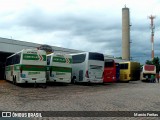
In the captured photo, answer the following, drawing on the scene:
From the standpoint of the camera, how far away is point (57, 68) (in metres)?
24.3

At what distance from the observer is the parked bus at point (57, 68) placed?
24.2 metres

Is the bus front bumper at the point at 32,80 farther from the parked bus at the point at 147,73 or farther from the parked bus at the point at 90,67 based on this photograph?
the parked bus at the point at 147,73

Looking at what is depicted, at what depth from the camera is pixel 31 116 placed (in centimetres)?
950

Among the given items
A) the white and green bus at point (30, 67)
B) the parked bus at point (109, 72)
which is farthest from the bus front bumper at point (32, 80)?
the parked bus at point (109, 72)

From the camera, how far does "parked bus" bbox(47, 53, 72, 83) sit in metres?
24.2

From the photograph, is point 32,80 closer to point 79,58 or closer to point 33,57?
point 33,57

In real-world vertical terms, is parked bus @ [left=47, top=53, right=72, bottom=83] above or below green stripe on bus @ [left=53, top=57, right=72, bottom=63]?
below

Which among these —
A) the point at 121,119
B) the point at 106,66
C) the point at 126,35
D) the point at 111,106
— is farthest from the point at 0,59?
the point at 126,35

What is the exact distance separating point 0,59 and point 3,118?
101 ft

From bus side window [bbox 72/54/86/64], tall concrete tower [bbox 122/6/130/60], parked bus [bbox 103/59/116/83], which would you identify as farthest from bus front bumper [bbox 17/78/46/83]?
tall concrete tower [bbox 122/6/130/60]

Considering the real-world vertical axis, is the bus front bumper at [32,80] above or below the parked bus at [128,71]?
below

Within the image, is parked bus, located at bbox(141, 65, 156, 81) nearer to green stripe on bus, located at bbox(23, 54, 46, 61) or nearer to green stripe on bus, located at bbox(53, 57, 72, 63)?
green stripe on bus, located at bbox(53, 57, 72, 63)

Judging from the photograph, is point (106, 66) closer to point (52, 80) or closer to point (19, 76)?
point (52, 80)

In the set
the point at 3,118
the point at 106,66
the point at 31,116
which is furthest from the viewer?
the point at 106,66
